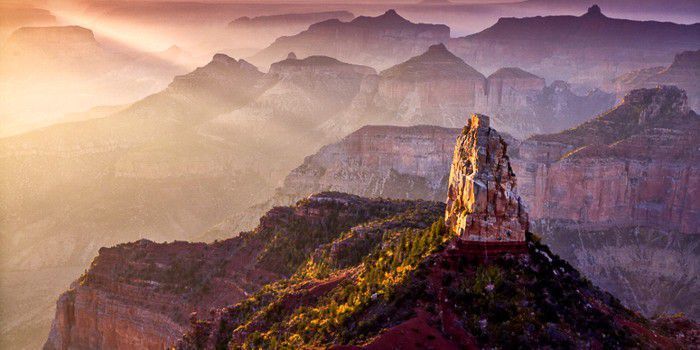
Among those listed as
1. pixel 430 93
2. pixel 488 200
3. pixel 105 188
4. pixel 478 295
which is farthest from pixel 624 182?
pixel 430 93

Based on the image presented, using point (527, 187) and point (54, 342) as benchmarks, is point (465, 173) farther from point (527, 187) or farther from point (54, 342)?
point (527, 187)

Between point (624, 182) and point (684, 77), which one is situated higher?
point (684, 77)

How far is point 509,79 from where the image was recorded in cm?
17288

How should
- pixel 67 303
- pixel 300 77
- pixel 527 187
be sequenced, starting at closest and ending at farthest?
pixel 67 303
pixel 527 187
pixel 300 77

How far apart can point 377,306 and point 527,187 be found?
2475 inches

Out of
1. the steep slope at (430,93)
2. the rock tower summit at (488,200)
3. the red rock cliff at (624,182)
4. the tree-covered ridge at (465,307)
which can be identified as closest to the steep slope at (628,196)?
the red rock cliff at (624,182)

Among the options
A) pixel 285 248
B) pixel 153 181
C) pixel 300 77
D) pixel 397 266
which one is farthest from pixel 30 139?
pixel 397 266

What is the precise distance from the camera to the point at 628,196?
88.9 m

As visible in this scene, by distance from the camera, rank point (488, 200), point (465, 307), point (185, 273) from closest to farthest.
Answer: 1. point (465, 307)
2. point (488, 200)
3. point (185, 273)

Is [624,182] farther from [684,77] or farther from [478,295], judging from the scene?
[684,77]

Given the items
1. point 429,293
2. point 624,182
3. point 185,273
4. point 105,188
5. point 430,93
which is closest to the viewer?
point 429,293

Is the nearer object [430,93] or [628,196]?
[628,196]

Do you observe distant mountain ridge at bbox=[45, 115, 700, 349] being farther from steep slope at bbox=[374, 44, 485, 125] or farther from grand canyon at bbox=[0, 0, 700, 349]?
steep slope at bbox=[374, 44, 485, 125]

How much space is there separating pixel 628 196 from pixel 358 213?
43.1m
